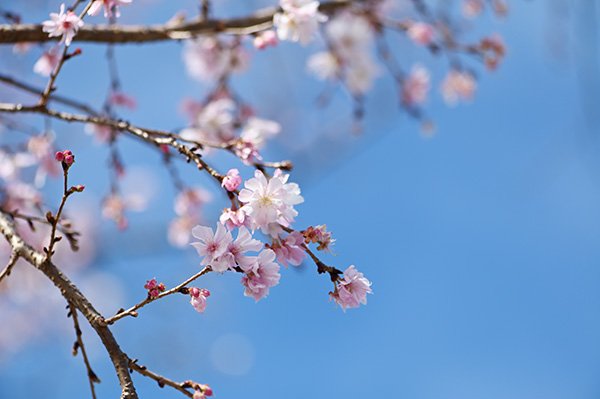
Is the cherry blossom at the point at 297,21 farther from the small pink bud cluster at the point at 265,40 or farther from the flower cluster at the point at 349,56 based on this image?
the flower cluster at the point at 349,56

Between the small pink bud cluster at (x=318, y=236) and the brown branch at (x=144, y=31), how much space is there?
104 centimetres

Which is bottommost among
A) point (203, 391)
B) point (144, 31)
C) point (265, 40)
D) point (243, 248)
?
point (203, 391)

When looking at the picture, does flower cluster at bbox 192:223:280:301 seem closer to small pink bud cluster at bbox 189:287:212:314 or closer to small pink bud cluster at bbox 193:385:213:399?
small pink bud cluster at bbox 189:287:212:314

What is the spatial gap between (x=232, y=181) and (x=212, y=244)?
0.65 feet

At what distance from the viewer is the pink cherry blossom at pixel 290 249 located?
5.41 feet

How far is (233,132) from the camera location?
3549 millimetres

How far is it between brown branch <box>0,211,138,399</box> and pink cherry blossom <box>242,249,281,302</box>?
340 millimetres

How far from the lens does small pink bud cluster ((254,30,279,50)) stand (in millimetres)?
2547

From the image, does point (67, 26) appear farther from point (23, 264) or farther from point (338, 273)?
point (23, 264)

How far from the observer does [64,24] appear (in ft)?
6.51

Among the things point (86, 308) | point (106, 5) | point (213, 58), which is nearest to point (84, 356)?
point (86, 308)

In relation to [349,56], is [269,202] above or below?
below

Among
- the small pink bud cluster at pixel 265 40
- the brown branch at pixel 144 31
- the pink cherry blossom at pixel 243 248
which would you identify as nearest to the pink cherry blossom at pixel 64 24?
the brown branch at pixel 144 31

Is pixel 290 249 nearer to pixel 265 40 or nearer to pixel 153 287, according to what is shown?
pixel 153 287
